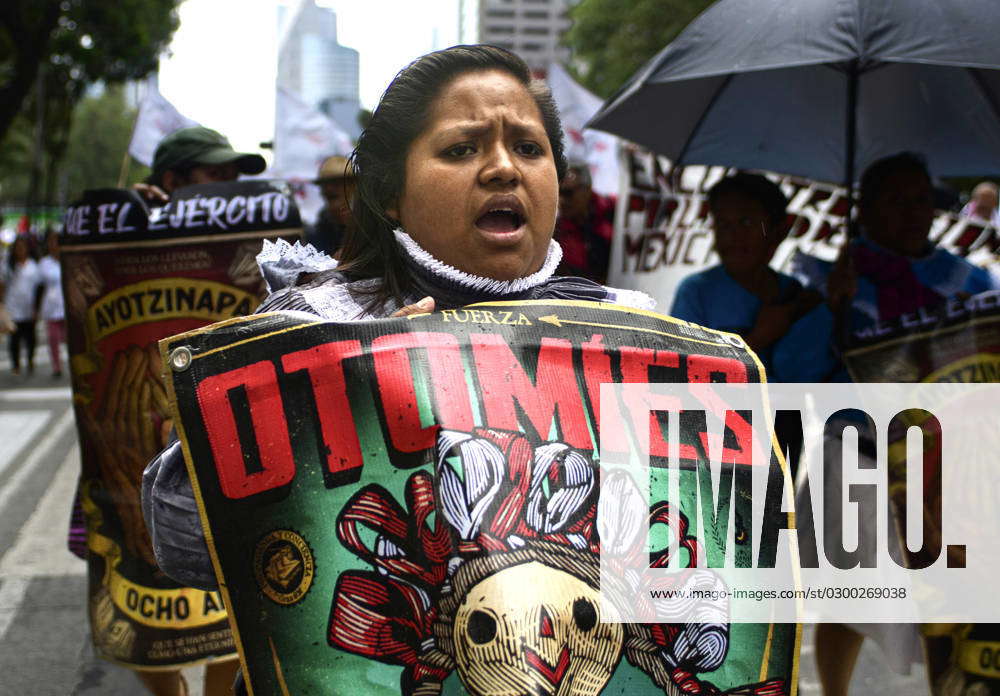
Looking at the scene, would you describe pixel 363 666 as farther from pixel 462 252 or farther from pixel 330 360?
pixel 462 252

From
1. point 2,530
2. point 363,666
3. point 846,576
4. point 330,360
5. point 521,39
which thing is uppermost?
point 521,39

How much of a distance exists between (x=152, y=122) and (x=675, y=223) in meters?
2.82

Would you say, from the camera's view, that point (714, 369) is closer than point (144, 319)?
Yes

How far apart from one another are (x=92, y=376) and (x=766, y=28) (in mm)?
2305

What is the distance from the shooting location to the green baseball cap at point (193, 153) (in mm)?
3885

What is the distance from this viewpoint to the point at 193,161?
3889mm

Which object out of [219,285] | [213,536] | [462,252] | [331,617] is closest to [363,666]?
[331,617]

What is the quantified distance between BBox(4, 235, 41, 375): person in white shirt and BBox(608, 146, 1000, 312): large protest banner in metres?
10.3

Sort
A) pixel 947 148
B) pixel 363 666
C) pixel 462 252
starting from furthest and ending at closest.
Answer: pixel 947 148, pixel 462 252, pixel 363 666

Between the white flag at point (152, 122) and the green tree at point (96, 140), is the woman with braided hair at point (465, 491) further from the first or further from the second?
the green tree at point (96, 140)

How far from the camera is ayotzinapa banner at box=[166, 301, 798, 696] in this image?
155cm

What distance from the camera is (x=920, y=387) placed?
3201 mm

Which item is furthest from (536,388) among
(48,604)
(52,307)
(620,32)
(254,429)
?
(620,32)

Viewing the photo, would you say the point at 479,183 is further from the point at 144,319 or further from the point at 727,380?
the point at 144,319
